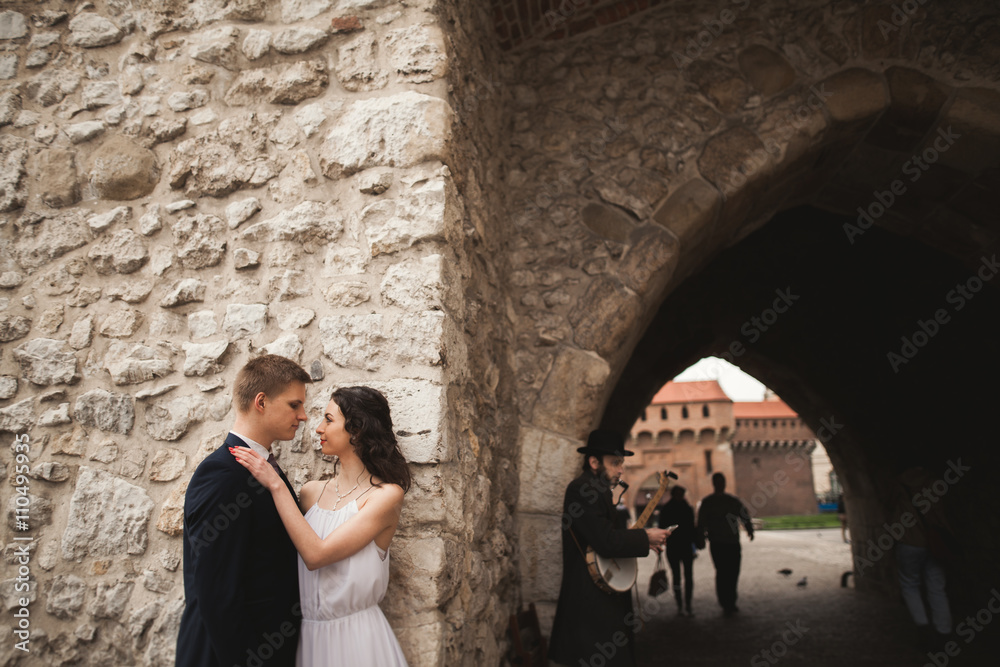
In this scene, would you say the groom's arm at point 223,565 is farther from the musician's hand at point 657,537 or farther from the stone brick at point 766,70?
the stone brick at point 766,70

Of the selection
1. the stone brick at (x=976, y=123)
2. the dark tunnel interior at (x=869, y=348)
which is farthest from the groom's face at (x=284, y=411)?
the dark tunnel interior at (x=869, y=348)

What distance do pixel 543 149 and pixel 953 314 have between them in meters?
3.42

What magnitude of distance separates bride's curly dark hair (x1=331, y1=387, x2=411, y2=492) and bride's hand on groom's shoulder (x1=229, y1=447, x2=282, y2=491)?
0.22m

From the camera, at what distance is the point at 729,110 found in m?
3.04

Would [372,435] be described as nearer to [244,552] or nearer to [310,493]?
[310,493]

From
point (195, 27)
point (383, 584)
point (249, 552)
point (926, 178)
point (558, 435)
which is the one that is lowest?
point (383, 584)

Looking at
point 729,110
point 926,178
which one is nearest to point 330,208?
point 729,110

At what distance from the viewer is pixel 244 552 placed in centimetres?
141

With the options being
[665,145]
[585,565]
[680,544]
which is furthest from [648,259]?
[680,544]

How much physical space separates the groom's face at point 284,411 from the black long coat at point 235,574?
96 mm

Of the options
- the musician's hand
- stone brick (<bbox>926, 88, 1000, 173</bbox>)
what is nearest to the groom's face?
the musician's hand

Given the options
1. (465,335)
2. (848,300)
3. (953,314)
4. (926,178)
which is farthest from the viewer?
(848,300)

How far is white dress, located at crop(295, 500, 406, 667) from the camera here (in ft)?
4.95

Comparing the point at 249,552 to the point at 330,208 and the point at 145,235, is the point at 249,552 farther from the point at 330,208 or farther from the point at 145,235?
the point at 145,235
